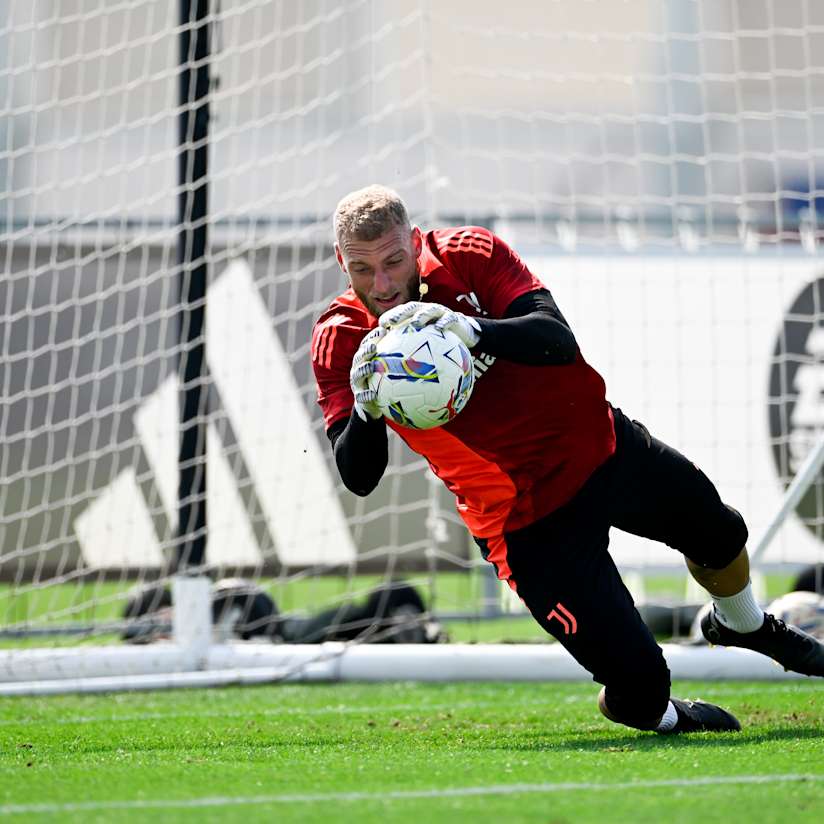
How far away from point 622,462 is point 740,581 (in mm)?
616

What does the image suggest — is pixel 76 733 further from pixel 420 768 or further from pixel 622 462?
pixel 622 462

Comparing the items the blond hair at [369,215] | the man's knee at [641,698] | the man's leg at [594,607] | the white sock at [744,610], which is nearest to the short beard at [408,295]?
the blond hair at [369,215]

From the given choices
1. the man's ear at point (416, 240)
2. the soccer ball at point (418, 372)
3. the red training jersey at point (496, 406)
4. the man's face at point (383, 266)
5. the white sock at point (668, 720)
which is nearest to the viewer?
the soccer ball at point (418, 372)

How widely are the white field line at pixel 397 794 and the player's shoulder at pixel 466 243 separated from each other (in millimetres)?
1658

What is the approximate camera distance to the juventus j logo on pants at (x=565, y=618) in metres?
4.23

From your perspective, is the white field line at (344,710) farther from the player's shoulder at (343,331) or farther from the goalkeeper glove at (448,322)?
the goalkeeper glove at (448,322)

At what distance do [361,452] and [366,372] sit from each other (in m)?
0.29

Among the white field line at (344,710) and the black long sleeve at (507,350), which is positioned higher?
the black long sleeve at (507,350)

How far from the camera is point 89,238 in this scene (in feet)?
27.2

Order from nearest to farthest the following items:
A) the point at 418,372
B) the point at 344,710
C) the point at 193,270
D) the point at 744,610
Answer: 1. the point at 418,372
2. the point at 744,610
3. the point at 344,710
4. the point at 193,270

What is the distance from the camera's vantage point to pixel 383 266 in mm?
3957

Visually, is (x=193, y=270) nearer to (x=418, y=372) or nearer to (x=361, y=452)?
(x=361, y=452)

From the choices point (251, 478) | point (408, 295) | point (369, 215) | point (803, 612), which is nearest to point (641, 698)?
point (408, 295)

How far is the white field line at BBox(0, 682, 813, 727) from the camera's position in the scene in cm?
530
